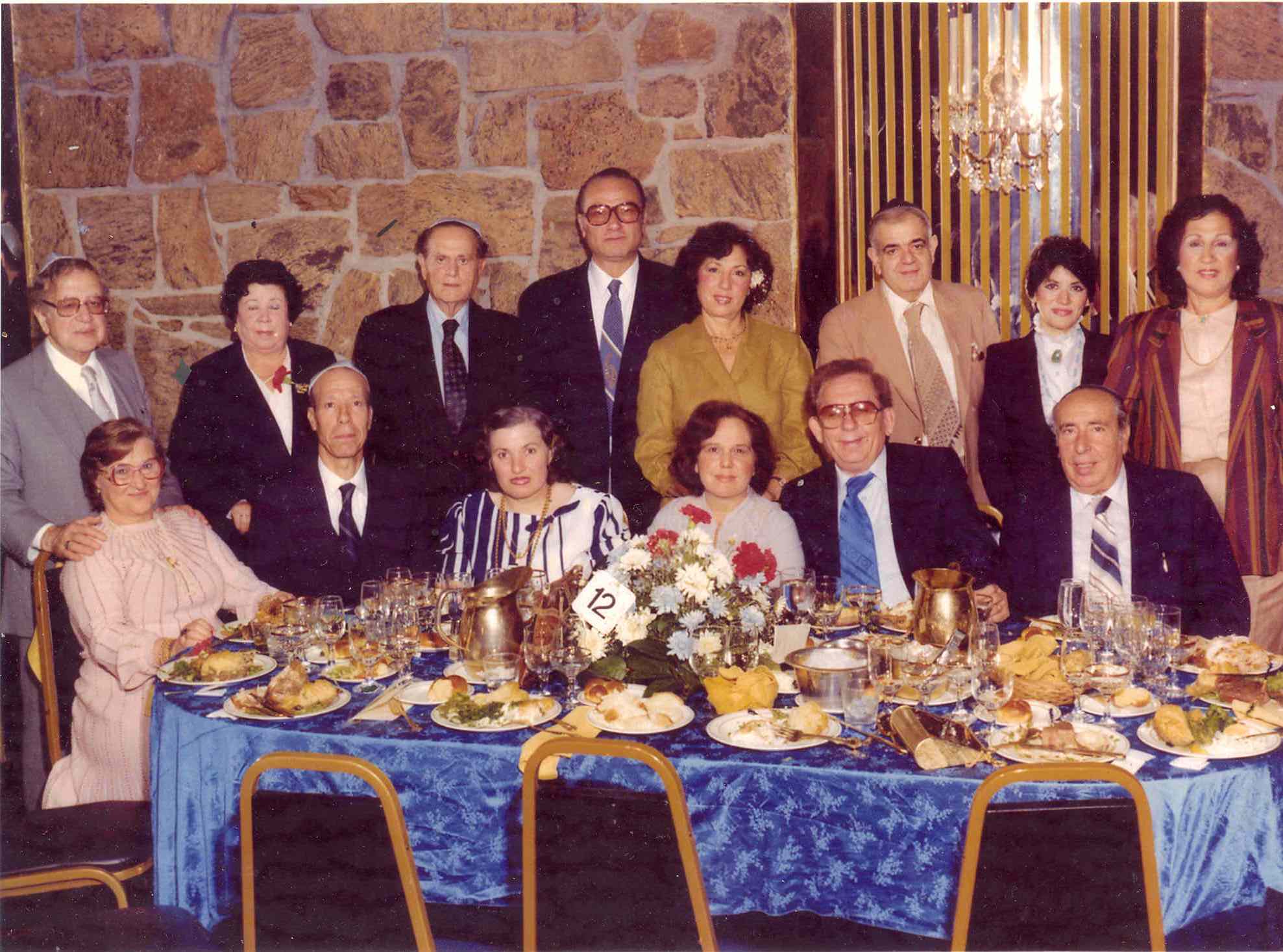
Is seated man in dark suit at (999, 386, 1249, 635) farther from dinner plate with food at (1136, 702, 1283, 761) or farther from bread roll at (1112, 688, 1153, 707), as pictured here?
dinner plate with food at (1136, 702, 1283, 761)

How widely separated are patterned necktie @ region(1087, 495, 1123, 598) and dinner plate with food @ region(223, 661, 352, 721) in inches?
77.2

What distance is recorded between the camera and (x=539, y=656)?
2.49 metres

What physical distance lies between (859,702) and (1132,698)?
542mm

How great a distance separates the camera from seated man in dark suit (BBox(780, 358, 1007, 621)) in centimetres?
346

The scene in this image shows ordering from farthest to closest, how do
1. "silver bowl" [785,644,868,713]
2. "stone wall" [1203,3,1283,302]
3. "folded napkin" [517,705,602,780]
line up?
"stone wall" [1203,3,1283,302], "silver bowl" [785,644,868,713], "folded napkin" [517,705,602,780]

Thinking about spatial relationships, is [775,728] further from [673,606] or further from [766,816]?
[673,606]

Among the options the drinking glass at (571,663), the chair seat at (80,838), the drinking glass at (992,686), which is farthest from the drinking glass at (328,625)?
the drinking glass at (992,686)

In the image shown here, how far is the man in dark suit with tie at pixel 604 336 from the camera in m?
4.11

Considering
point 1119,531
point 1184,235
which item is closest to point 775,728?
point 1119,531

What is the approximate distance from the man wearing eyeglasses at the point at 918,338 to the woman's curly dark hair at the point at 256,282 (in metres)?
1.86

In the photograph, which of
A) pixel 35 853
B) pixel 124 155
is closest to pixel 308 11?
pixel 124 155

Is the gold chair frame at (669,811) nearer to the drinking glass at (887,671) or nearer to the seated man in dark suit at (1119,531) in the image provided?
the drinking glass at (887,671)

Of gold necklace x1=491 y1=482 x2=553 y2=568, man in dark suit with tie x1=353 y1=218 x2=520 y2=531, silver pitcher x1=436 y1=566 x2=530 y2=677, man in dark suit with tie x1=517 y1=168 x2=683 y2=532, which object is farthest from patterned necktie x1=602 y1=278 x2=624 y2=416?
silver pitcher x1=436 y1=566 x2=530 y2=677

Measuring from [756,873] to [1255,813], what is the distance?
0.86 meters
